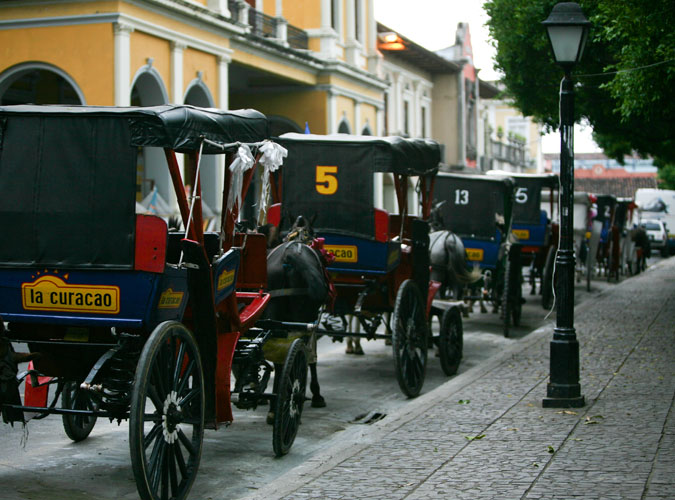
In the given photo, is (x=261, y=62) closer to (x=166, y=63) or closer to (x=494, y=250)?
(x=166, y=63)

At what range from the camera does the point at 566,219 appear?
9.22 metres

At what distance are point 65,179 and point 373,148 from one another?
15.5 ft

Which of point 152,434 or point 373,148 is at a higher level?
point 373,148

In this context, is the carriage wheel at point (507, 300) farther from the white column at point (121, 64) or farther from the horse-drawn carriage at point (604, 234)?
the horse-drawn carriage at point (604, 234)

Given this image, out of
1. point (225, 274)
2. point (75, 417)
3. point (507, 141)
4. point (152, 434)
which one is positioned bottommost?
point (75, 417)

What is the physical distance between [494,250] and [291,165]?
592 cm

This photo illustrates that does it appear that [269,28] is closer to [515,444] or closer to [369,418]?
[369,418]

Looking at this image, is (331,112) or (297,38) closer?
(297,38)

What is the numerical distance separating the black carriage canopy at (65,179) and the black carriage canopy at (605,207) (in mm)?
22312

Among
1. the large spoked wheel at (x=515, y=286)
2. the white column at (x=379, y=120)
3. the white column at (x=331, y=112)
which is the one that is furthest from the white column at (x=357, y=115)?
the large spoked wheel at (x=515, y=286)

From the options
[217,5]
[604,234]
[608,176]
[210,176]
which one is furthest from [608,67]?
[608,176]

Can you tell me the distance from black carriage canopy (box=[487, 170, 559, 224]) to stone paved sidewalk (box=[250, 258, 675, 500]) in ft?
25.2

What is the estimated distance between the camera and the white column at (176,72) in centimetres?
2106

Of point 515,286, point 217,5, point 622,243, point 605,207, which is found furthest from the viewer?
point 622,243
